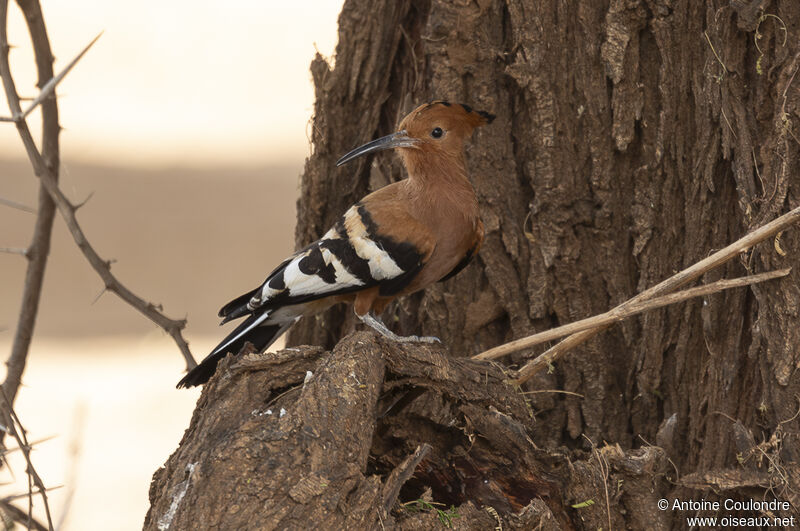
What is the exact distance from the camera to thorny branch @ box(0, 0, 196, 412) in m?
3.30

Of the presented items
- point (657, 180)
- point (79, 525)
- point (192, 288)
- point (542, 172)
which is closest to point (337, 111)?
point (542, 172)

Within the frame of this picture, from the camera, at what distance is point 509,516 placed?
2512 millimetres

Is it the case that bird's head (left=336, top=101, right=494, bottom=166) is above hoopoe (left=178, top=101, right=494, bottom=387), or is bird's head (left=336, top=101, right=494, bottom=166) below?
above

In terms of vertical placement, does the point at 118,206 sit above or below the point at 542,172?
above

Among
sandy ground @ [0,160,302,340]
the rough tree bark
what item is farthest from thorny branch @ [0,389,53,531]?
sandy ground @ [0,160,302,340]

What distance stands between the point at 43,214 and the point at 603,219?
210 centimetres

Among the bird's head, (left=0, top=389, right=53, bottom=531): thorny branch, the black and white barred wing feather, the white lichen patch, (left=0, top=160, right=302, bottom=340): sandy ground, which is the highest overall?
(left=0, top=160, right=302, bottom=340): sandy ground

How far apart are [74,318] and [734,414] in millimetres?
6621

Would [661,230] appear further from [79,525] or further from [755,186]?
[79,525]

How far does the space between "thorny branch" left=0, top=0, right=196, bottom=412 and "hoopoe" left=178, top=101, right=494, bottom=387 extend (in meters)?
0.30

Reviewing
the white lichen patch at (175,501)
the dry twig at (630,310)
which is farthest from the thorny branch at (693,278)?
the white lichen patch at (175,501)

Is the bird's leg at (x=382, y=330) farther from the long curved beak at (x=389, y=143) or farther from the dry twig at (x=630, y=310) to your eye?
the long curved beak at (x=389, y=143)

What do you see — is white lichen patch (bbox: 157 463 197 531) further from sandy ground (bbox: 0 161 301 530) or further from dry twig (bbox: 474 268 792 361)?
sandy ground (bbox: 0 161 301 530)

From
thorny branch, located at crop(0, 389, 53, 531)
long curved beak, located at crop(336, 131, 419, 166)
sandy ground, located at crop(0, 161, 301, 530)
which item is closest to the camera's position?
thorny branch, located at crop(0, 389, 53, 531)
